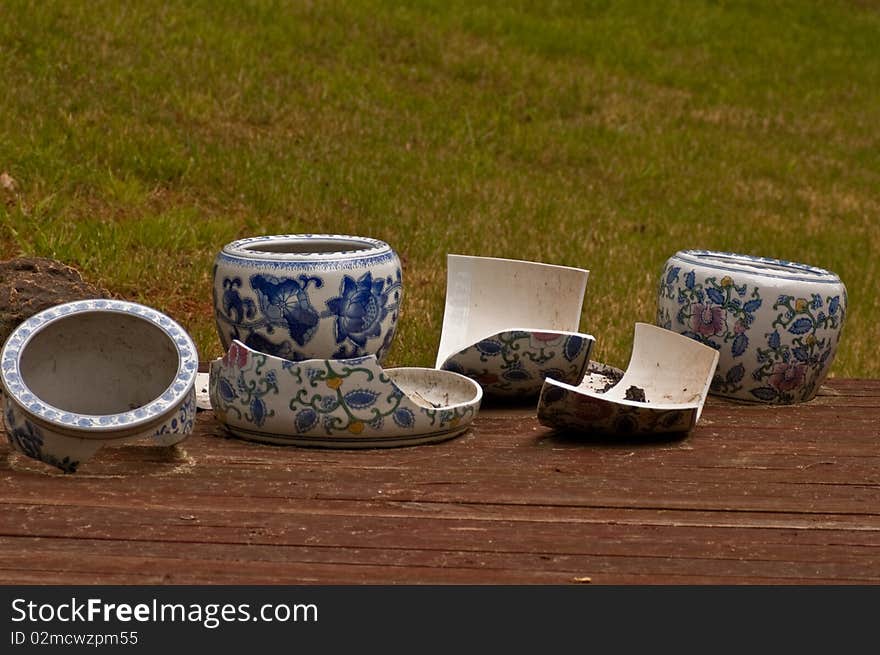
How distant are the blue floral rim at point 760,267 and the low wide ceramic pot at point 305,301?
1.16m

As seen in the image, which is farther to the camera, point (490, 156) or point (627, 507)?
point (490, 156)

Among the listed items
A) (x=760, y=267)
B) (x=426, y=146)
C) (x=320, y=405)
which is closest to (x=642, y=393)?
(x=760, y=267)

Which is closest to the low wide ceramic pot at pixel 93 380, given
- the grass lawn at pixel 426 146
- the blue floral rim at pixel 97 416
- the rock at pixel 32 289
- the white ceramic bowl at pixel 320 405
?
the blue floral rim at pixel 97 416

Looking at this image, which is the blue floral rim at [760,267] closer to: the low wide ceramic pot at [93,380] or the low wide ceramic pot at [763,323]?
the low wide ceramic pot at [763,323]

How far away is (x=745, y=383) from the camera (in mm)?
4113

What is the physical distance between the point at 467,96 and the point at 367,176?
240 centimetres

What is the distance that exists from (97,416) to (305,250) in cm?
109

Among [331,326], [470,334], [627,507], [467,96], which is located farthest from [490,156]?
[627,507]

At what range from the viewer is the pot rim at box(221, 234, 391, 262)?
361 centimetres

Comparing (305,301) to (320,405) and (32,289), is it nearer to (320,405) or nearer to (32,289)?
(320,405)

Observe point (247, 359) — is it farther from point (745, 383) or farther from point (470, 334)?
point (745, 383)

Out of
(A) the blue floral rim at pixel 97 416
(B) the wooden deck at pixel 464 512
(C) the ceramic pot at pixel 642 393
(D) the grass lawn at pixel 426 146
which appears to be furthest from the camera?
(D) the grass lawn at pixel 426 146

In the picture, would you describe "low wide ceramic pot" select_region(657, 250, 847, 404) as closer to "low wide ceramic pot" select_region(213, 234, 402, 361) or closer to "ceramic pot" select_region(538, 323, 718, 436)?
"ceramic pot" select_region(538, 323, 718, 436)

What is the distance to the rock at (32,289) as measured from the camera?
4020mm
